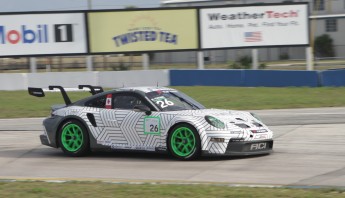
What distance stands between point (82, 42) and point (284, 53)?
3021 centimetres

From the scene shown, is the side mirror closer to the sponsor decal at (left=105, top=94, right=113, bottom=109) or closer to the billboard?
the sponsor decal at (left=105, top=94, right=113, bottom=109)

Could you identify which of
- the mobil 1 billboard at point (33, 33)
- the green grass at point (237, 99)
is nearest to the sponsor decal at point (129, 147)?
the green grass at point (237, 99)

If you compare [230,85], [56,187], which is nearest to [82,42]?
[230,85]

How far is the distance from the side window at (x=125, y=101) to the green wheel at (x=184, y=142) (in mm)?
968

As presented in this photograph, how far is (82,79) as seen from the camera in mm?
32594

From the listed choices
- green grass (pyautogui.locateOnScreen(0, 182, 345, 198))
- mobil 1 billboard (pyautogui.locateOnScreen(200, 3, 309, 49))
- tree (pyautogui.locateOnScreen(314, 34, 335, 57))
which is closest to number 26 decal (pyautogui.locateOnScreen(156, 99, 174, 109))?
green grass (pyautogui.locateOnScreen(0, 182, 345, 198))

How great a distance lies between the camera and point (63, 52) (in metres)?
36.0

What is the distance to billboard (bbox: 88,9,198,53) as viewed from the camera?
119 ft

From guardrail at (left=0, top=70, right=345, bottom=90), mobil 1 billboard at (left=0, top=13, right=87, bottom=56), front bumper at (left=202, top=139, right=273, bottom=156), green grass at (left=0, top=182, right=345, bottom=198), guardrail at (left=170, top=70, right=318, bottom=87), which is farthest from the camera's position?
mobil 1 billboard at (left=0, top=13, right=87, bottom=56)

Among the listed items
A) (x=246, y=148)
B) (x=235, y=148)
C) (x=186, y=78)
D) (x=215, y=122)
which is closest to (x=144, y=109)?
(x=215, y=122)

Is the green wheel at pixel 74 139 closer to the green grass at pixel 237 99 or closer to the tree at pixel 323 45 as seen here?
the green grass at pixel 237 99

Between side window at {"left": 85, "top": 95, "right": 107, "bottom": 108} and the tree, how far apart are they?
5519cm

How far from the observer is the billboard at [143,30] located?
1427 inches

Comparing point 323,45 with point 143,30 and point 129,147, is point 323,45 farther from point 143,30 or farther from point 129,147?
point 129,147
